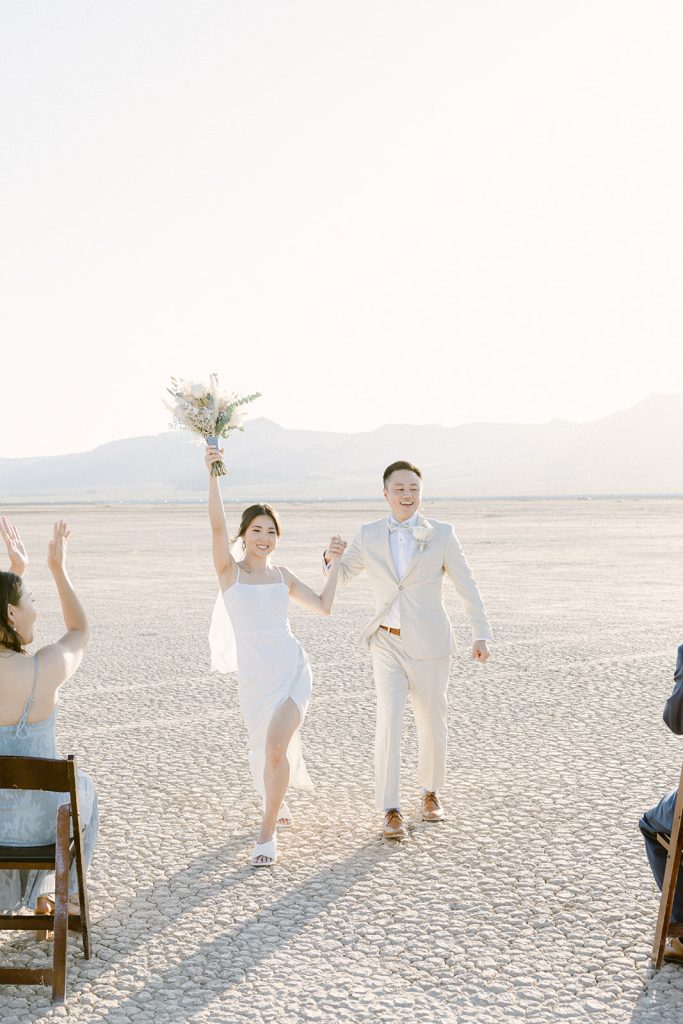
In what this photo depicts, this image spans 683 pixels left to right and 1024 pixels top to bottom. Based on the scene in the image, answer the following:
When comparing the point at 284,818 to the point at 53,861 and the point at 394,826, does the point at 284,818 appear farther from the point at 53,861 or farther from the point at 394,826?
the point at 53,861

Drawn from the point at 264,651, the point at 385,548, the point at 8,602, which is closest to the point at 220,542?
the point at 264,651

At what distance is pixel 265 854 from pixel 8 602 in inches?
76.2

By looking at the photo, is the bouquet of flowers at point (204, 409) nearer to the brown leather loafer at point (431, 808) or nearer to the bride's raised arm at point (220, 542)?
the bride's raised arm at point (220, 542)

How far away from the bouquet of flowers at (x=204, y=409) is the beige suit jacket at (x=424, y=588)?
1.00 meters

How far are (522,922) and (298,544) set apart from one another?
26.3 meters

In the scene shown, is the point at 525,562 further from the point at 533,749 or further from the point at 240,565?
the point at 240,565

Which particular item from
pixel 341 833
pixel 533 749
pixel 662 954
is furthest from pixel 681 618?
pixel 662 954

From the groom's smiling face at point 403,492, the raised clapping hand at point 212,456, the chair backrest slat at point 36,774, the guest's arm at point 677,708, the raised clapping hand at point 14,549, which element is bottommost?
the chair backrest slat at point 36,774

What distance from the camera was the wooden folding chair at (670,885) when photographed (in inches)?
145

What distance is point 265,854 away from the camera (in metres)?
4.95

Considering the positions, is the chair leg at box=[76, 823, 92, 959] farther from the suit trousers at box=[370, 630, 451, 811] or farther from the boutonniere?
the boutonniere

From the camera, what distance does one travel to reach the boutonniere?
5641 mm

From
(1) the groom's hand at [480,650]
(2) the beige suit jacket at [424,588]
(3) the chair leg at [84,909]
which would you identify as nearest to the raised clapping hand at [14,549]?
(3) the chair leg at [84,909]

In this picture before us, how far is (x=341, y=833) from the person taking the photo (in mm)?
5398
